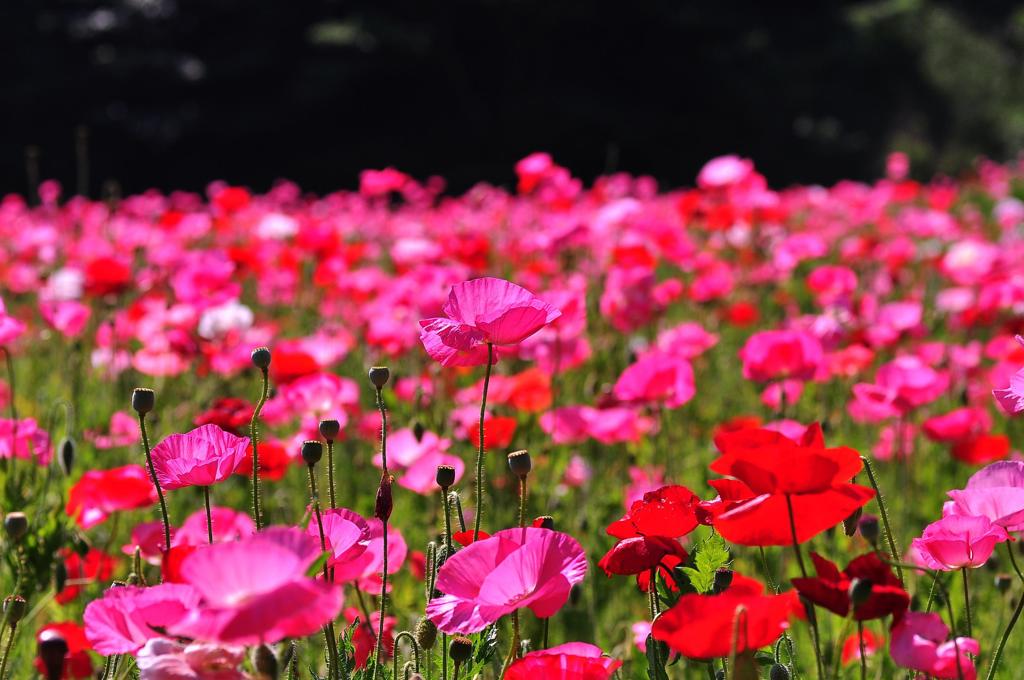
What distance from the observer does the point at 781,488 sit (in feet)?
2.72

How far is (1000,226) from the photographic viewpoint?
640 cm

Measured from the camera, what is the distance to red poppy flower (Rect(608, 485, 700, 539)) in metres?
0.94

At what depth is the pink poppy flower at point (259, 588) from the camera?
2.11ft

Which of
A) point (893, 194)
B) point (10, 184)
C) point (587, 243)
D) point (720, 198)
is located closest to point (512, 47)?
point (10, 184)

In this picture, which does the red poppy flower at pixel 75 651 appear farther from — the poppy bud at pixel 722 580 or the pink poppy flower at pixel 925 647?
the pink poppy flower at pixel 925 647

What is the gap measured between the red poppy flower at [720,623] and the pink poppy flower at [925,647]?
0.34ft

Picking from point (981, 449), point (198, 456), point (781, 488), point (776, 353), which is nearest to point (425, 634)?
point (198, 456)

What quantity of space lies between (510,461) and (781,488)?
11.1 inches

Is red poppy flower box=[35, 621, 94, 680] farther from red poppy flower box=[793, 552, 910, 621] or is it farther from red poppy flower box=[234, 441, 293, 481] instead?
red poppy flower box=[793, 552, 910, 621]

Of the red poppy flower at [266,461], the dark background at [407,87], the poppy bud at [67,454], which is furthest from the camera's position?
the dark background at [407,87]

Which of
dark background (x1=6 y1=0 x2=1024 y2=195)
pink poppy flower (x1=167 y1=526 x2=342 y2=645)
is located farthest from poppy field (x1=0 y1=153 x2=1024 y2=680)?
dark background (x1=6 y1=0 x2=1024 y2=195)

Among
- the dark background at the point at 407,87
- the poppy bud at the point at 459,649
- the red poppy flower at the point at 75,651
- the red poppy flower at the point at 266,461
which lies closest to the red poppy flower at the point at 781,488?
the poppy bud at the point at 459,649

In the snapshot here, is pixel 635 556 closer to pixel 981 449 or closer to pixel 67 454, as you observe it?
pixel 67 454

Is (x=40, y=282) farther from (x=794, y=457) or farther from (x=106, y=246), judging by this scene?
(x=794, y=457)
